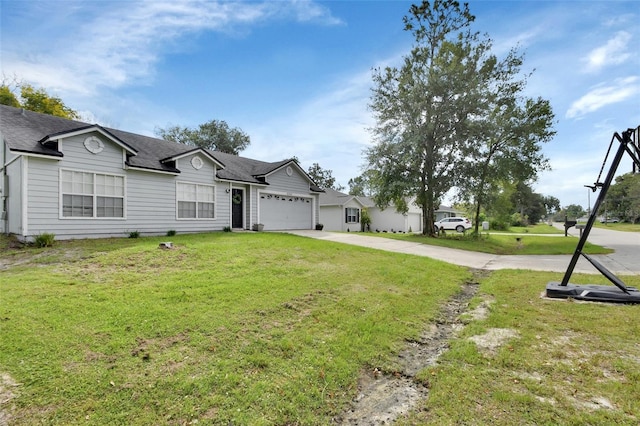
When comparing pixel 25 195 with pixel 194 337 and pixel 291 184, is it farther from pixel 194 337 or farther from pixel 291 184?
pixel 291 184

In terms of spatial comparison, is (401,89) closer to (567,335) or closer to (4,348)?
(567,335)

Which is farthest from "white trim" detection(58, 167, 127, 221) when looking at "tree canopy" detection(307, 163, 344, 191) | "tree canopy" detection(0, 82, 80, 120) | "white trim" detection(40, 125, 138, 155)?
"tree canopy" detection(307, 163, 344, 191)

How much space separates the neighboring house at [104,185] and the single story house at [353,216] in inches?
491

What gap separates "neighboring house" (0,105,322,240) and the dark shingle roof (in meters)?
0.03

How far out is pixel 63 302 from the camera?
4996mm

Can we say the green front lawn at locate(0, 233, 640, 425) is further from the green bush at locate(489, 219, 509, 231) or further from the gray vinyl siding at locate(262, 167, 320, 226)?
the green bush at locate(489, 219, 509, 231)

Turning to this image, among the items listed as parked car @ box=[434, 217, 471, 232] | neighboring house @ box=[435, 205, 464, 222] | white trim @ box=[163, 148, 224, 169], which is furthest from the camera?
neighboring house @ box=[435, 205, 464, 222]

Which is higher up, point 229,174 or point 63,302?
point 229,174

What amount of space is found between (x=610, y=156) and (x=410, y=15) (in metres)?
20.0

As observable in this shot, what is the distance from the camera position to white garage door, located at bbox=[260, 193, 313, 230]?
1883cm

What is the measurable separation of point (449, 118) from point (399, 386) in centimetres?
2069

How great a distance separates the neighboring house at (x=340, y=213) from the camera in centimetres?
2975

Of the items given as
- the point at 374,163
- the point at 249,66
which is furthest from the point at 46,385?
the point at 374,163

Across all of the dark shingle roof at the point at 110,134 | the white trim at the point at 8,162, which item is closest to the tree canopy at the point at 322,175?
the dark shingle roof at the point at 110,134
